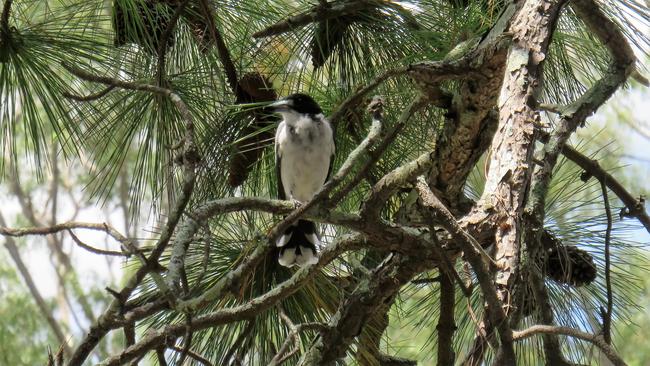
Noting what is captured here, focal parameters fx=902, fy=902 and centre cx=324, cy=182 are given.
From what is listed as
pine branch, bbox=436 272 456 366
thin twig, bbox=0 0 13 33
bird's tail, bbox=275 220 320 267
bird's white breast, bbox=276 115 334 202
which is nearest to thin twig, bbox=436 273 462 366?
pine branch, bbox=436 272 456 366

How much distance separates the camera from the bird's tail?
2.99 m

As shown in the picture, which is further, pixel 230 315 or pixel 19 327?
pixel 19 327

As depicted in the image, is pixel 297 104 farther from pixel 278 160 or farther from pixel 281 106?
pixel 278 160

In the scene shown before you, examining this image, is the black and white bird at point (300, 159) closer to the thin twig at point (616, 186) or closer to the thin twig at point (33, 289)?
the thin twig at point (616, 186)

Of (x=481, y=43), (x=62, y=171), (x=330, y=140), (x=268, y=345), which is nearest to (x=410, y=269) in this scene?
(x=481, y=43)

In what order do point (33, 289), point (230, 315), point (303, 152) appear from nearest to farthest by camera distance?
point (230, 315) < point (303, 152) < point (33, 289)

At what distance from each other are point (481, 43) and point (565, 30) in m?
0.83

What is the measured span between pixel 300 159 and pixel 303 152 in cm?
4

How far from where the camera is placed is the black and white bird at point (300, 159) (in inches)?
120

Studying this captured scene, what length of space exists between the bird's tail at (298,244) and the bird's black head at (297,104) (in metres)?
0.41

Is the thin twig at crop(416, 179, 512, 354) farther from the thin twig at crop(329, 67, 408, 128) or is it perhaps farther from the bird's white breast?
the bird's white breast

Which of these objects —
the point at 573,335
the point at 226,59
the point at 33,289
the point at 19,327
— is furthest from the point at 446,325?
the point at 33,289

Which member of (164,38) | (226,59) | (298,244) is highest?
(164,38)

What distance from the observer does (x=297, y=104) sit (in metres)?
3.11
